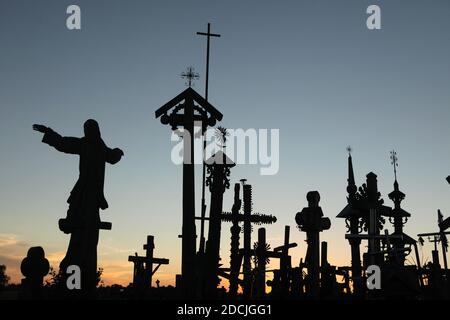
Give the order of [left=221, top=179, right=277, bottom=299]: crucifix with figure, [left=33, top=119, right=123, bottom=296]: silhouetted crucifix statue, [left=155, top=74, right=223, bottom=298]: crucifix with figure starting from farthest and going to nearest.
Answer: [left=221, top=179, right=277, bottom=299]: crucifix with figure, [left=155, top=74, right=223, bottom=298]: crucifix with figure, [left=33, top=119, right=123, bottom=296]: silhouetted crucifix statue

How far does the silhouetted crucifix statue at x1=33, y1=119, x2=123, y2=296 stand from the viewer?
8.27m

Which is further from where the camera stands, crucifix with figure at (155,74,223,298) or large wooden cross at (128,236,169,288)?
large wooden cross at (128,236,169,288)

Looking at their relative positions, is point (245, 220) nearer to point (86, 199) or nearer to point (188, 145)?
point (188, 145)

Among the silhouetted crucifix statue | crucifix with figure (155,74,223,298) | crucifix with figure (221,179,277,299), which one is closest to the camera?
the silhouetted crucifix statue

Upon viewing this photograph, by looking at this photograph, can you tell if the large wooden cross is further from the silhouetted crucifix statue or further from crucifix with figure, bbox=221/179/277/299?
the silhouetted crucifix statue

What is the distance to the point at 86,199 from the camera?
8633mm

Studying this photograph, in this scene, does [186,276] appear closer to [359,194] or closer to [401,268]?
[401,268]

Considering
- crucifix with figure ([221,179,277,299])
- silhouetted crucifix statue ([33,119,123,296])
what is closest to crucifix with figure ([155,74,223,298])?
silhouetted crucifix statue ([33,119,123,296])

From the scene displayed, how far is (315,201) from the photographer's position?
448 inches

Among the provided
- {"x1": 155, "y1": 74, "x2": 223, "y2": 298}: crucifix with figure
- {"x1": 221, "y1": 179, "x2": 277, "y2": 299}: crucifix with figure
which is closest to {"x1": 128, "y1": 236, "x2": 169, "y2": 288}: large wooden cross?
{"x1": 221, "y1": 179, "x2": 277, "y2": 299}: crucifix with figure

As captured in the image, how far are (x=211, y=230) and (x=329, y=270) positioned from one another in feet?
13.0

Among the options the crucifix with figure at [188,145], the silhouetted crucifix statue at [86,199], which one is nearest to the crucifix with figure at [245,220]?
the crucifix with figure at [188,145]

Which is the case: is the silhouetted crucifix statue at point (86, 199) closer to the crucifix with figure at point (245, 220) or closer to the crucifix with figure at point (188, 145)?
the crucifix with figure at point (188, 145)
